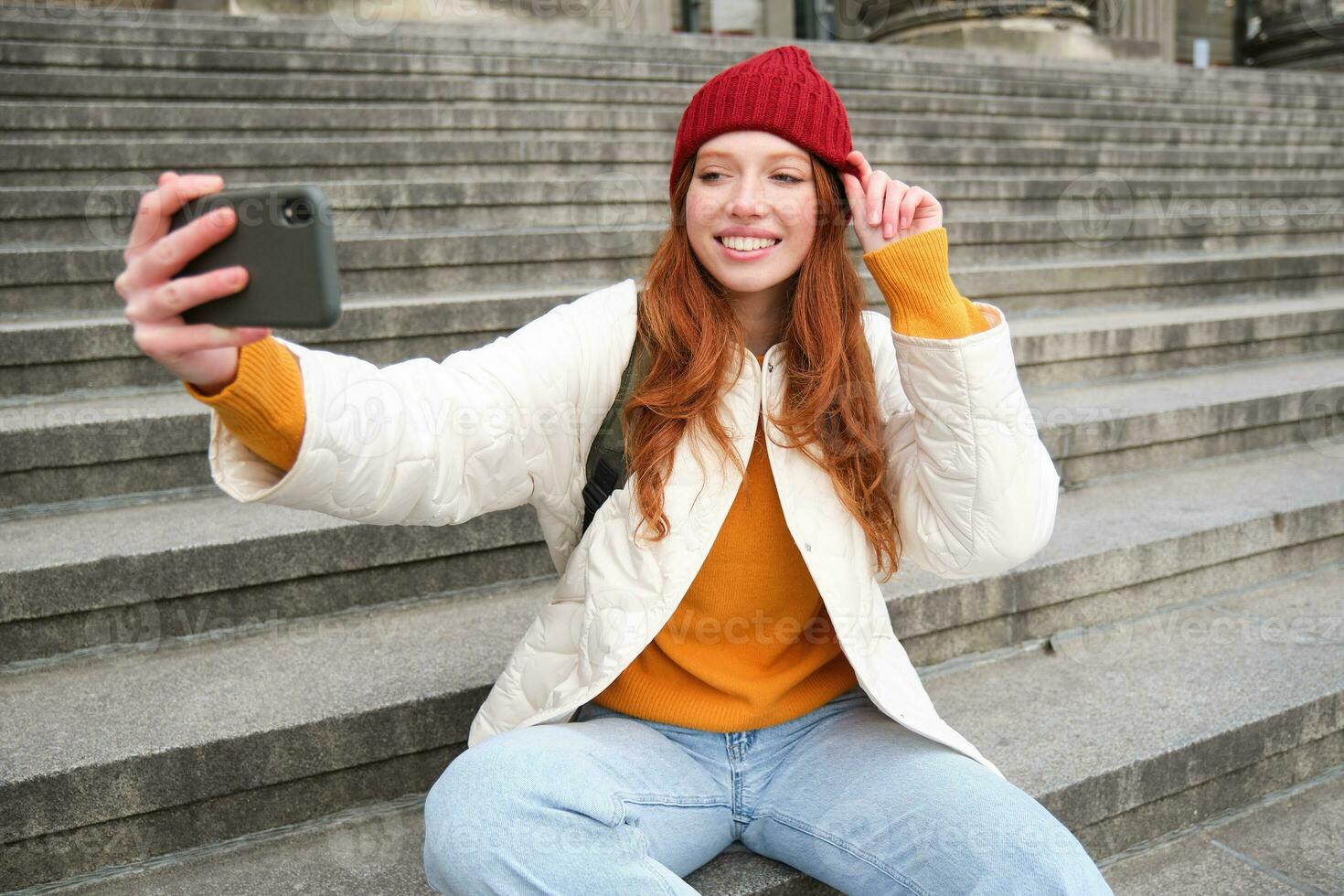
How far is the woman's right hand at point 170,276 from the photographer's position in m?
1.04

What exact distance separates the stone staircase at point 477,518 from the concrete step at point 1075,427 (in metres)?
0.01

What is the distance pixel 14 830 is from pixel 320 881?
19.2 inches

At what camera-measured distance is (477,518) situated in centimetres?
264

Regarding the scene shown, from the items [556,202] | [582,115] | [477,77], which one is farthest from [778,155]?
[477,77]

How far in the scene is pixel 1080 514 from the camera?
3.18 meters

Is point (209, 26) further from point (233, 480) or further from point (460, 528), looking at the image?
point (233, 480)

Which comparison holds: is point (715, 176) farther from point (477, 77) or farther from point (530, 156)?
point (477, 77)

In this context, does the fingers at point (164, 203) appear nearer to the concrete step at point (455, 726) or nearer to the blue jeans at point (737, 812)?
the blue jeans at point (737, 812)

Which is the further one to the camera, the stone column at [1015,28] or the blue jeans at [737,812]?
the stone column at [1015,28]

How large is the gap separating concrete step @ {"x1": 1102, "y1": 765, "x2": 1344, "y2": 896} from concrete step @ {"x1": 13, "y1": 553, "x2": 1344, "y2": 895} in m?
0.04

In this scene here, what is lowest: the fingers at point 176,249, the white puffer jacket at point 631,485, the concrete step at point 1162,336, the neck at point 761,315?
the concrete step at point 1162,336

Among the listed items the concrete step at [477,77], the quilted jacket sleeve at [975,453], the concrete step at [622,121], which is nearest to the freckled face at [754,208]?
the quilted jacket sleeve at [975,453]

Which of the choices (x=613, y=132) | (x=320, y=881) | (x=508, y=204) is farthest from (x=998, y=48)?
(x=320, y=881)

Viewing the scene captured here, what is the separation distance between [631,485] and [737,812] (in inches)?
21.1
